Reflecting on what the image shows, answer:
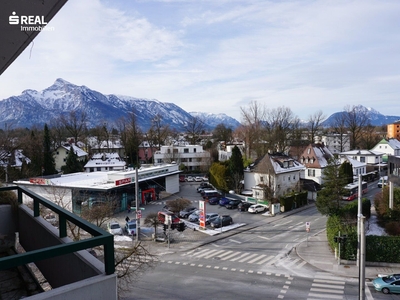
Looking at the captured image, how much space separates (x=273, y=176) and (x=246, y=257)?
17129mm

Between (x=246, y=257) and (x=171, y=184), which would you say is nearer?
(x=246, y=257)

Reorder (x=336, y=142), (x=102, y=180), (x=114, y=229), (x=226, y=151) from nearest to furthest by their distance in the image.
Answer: (x=114, y=229) → (x=102, y=180) → (x=226, y=151) → (x=336, y=142)

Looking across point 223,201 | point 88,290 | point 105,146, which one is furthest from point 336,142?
point 88,290

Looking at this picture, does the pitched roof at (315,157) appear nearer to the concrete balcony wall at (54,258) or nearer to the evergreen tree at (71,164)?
the evergreen tree at (71,164)

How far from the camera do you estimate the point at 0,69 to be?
16.6ft

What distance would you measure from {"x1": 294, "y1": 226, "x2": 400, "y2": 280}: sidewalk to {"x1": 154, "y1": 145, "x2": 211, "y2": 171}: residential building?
32681 mm

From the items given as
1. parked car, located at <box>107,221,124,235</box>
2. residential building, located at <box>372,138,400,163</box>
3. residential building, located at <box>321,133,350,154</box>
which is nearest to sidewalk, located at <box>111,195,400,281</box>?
parked car, located at <box>107,221,124,235</box>

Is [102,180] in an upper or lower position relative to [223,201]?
upper

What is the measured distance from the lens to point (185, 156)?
186 feet

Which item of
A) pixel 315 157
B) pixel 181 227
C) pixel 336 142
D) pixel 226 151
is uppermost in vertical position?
pixel 336 142

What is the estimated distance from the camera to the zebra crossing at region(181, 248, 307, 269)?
18328mm

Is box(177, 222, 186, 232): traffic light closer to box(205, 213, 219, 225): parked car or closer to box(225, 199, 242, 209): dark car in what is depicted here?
box(205, 213, 219, 225): parked car

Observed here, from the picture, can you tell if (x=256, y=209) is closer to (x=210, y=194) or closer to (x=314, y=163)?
(x=210, y=194)

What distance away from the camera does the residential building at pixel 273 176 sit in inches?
1366
